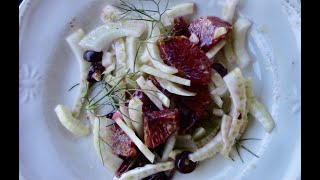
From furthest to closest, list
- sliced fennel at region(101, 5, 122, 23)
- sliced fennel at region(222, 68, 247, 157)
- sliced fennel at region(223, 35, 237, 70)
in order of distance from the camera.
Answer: sliced fennel at region(101, 5, 122, 23), sliced fennel at region(223, 35, 237, 70), sliced fennel at region(222, 68, 247, 157)

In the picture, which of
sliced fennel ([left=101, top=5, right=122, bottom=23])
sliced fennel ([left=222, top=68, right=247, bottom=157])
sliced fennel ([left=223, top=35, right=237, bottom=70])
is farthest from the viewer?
sliced fennel ([left=101, top=5, right=122, bottom=23])

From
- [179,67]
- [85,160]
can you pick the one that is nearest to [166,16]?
[179,67]

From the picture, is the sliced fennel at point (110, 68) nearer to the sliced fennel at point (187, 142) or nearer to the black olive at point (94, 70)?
the black olive at point (94, 70)

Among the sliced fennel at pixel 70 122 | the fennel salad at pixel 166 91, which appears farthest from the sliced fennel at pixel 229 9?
the sliced fennel at pixel 70 122

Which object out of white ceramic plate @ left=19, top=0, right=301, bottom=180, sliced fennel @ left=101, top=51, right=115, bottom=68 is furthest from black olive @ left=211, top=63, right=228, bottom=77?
sliced fennel @ left=101, top=51, right=115, bottom=68

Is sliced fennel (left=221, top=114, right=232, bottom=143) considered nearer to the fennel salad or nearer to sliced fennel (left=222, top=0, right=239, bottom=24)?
the fennel salad

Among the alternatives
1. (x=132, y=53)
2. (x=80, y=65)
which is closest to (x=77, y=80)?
(x=80, y=65)

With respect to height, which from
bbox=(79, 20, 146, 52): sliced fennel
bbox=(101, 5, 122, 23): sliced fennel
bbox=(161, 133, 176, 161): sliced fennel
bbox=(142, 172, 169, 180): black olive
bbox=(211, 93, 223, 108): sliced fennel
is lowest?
bbox=(142, 172, 169, 180): black olive

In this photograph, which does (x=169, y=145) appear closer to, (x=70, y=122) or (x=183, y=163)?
(x=183, y=163)

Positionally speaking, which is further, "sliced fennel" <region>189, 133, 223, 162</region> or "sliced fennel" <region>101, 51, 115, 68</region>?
"sliced fennel" <region>101, 51, 115, 68</region>
